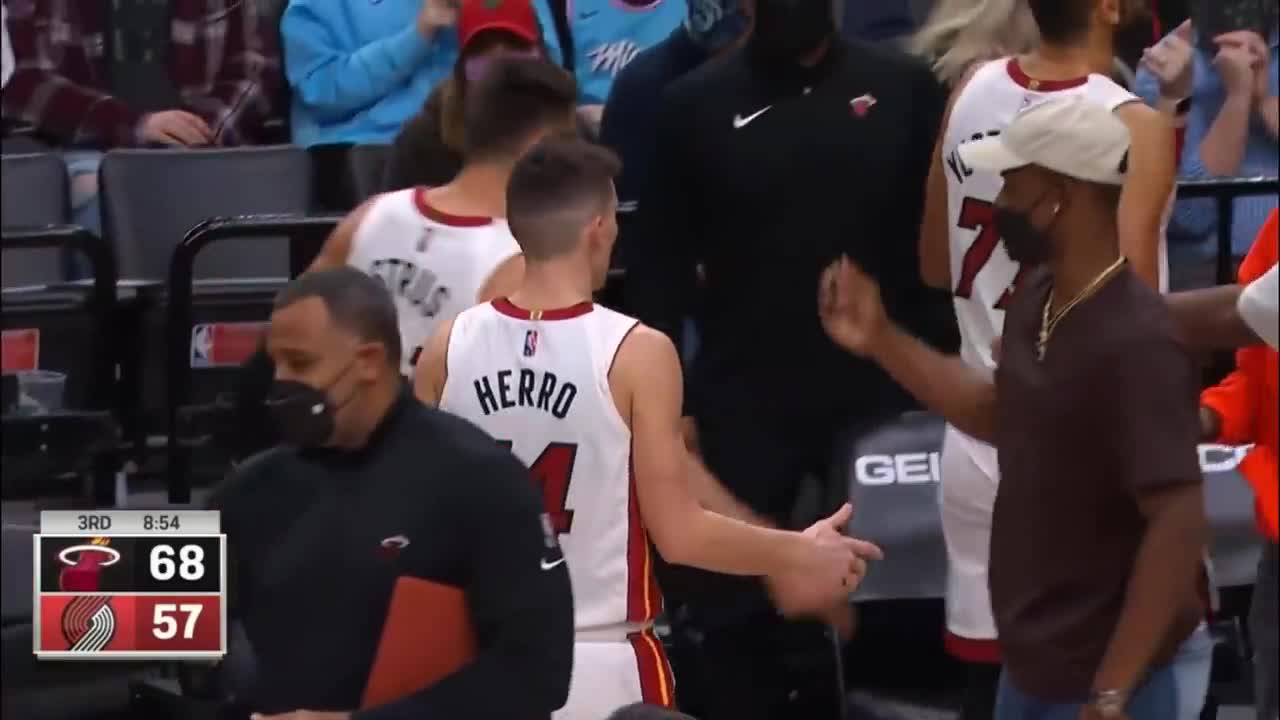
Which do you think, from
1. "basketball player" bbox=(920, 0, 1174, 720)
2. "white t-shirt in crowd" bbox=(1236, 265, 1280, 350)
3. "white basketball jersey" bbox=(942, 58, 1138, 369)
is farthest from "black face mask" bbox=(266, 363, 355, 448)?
"white basketball jersey" bbox=(942, 58, 1138, 369)

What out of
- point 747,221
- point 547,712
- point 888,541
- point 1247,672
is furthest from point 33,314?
point 1247,672

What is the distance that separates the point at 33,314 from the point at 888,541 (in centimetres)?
183

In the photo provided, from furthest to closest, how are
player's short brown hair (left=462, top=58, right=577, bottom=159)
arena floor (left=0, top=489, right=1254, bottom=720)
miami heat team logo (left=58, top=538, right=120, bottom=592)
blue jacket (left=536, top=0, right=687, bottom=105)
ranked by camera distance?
blue jacket (left=536, top=0, right=687, bottom=105)
arena floor (left=0, top=489, right=1254, bottom=720)
player's short brown hair (left=462, top=58, right=577, bottom=159)
miami heat team logo (left=58, top=538, right=120, bottom=592)

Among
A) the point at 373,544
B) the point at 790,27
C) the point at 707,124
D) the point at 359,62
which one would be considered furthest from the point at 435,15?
the point at 373,544

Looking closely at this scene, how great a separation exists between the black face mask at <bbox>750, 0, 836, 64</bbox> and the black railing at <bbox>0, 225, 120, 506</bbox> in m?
1.46

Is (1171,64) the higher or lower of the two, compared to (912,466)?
higher

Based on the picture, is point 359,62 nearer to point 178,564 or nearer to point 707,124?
point 707,124

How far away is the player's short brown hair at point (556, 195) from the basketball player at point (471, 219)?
299 mm

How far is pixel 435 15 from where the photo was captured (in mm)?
4812

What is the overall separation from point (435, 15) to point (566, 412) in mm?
1651

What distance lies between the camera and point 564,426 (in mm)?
3410

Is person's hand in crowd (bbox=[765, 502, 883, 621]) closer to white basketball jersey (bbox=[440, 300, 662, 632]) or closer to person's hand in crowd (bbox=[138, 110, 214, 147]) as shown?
white basketball jersey (bbox=[440, 300, 662, 632])

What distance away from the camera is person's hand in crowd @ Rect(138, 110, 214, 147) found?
472 centimetres

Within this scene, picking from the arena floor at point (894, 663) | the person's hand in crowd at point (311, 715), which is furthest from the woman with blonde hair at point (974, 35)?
the person's hand in crowd at point (311, 715)
